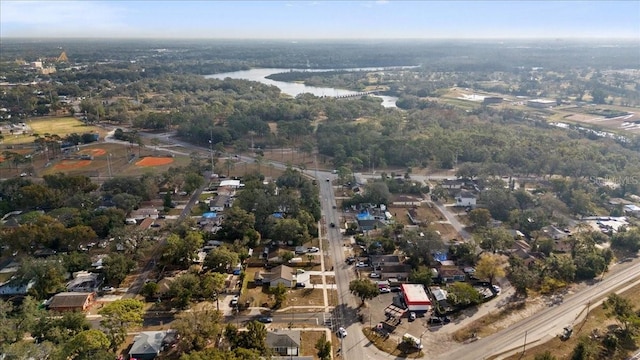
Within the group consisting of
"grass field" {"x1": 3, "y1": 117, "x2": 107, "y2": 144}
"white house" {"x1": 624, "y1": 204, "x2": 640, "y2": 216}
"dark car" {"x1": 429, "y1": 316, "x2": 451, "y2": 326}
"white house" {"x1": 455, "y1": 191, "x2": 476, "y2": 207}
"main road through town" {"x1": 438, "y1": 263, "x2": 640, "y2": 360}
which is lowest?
"main road through town" {"x1": 438, "y1": 263, "x2": 640, "y2": 360}

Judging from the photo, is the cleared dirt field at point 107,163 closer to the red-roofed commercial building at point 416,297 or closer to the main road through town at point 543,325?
the red-roofed commercial building at point 416,297

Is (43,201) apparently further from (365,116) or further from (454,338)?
(365,116)

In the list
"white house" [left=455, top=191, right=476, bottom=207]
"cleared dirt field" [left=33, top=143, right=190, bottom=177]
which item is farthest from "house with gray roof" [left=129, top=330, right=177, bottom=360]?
"cleared dirt field" [left=33, top=143, right=190, bottom=177]

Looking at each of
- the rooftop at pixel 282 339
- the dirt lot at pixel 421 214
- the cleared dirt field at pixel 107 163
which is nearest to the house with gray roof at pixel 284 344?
the rooftop at pixel 282 339

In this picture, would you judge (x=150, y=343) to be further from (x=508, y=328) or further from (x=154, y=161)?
(x=154, y=161)

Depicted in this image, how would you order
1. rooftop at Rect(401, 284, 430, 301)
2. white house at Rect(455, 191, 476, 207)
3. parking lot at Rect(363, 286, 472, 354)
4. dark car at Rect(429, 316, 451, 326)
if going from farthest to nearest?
white house at Rect(455, 191, 476, 207)
rooftop at Rect(401, 284, 430, 301)
dark car at Rect(429, 316, 451, 326)
parking lot at Rect(363, 286, 472, 354)

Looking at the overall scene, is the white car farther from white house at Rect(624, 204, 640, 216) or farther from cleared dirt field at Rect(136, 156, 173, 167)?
cleared dirt field at Rect(136, 156, 173, 167)

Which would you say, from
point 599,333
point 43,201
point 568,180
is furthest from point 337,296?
point 568,180

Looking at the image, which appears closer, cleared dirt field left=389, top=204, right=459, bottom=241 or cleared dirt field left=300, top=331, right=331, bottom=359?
cleared dirt field left=300, top=331, right=331, bottom=359

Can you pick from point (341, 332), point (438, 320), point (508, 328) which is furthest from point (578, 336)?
point (341, 332)

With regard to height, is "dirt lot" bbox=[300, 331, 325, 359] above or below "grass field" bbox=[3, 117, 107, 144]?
below
